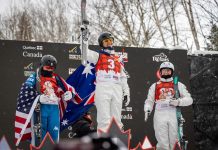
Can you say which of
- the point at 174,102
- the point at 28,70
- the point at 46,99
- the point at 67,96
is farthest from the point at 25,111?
the point at 174,102

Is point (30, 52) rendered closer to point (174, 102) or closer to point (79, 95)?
point (79, 95)

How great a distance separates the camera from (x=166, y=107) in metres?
5.71

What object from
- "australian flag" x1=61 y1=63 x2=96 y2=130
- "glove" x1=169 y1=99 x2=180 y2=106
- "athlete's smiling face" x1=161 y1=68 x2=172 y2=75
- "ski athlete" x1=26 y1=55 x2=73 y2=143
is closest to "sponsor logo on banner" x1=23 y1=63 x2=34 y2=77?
"australian flag" x1=61 y1=63 x2=96 y2=130

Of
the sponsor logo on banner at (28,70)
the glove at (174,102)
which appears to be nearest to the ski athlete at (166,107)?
the glove at (174,102)

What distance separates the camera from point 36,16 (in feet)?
68.1

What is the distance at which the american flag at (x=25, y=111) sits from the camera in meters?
5.30

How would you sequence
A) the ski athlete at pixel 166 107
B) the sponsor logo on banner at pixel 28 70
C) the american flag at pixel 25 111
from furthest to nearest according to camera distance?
the sponsor logo on banner at pixel 28 70
the ski athlete at pixel 166 107
the american flag at pixel 25 111

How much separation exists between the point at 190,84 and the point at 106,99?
10.8 ft

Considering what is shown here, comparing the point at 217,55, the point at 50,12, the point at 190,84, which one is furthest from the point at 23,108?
the point at 50,12

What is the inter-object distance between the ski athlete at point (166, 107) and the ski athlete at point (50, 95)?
1284 millimetres

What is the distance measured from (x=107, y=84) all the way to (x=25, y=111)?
4.00 ft

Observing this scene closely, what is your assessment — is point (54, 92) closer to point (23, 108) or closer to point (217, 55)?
point (23, 108)

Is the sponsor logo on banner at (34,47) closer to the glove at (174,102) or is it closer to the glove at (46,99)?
the glove at (46,99)

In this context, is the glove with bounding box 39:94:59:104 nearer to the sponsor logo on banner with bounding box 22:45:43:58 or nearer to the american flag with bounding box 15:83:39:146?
the american flag with bounding box 15:83:39:146
